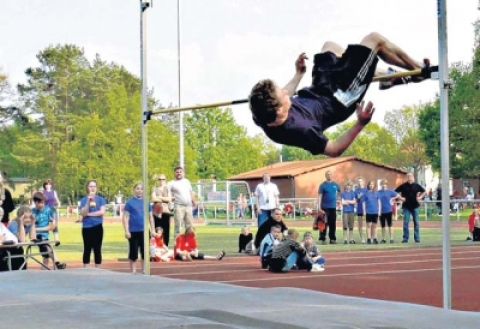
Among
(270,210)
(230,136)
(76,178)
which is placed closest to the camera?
(230,136)

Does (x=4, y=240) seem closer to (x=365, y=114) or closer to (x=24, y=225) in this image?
(x=24, y=225)

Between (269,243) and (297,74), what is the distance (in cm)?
643

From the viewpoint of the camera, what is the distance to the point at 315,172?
2092 centimetres

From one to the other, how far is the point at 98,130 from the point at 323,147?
27.3 metres

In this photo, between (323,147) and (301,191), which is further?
(301,191)

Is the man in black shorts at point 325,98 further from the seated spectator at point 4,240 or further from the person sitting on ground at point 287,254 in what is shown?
the person sitting on ground at point 287,254

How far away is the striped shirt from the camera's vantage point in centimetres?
1213

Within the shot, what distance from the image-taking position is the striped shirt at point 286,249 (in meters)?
12.1

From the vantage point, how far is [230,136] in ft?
38.9

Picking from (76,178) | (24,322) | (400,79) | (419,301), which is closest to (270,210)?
(419,301)

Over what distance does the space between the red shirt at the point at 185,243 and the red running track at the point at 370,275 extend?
60 centimetres

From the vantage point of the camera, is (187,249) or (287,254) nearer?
(287,254)

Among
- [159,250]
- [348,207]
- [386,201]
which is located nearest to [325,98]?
[159,250]

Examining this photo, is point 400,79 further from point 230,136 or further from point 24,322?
point 230,136
